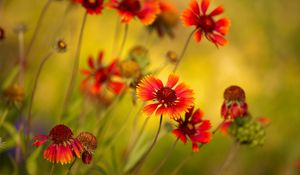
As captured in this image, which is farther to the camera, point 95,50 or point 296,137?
point 95,50

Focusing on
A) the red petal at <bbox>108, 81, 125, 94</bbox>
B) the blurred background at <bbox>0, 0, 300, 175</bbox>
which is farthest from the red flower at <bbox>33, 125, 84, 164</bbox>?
the blurred background at <bbox>0, 0, 300, 175</bbox>

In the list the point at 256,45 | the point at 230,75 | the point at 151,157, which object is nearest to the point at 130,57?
the point at 151,157

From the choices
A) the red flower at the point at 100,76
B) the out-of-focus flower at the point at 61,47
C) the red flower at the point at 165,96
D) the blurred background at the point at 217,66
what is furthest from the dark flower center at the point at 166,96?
the blurred background at the point at 217,66

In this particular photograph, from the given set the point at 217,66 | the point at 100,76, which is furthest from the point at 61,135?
the point at 217,66

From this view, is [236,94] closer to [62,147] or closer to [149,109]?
[149,109]

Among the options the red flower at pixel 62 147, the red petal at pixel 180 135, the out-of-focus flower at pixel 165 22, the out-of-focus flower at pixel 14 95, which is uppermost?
the out-of-focus flower at pixel 165 22

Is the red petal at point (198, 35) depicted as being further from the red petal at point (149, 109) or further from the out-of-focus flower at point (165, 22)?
the out-of-focus flower at point (165, 22)

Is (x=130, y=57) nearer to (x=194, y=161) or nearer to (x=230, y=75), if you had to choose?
(x=194, y=161)
